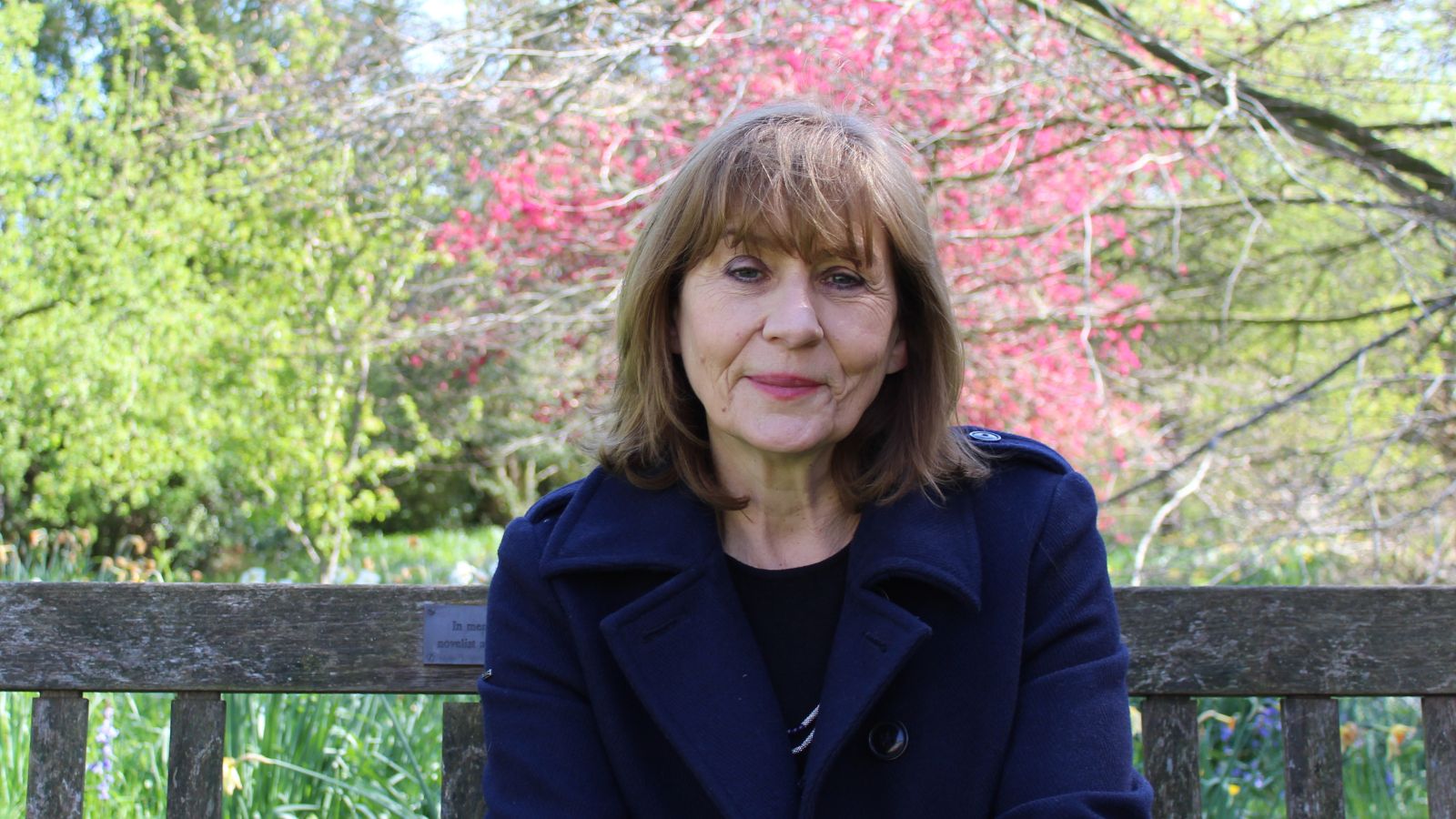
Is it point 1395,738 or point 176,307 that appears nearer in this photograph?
point 1395,738

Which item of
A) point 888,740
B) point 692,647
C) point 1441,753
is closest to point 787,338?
point 692,647

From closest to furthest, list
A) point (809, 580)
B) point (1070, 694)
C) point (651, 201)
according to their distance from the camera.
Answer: point (1070, 694) → point (809, 580) → point (651, 201)

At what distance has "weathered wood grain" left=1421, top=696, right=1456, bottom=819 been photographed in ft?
6.40

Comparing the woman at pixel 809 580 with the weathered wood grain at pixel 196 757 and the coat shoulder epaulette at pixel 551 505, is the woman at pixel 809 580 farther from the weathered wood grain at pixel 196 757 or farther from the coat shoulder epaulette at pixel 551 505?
the weathered wood grain at pixel 196 757

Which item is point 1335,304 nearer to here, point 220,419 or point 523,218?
point 523,218

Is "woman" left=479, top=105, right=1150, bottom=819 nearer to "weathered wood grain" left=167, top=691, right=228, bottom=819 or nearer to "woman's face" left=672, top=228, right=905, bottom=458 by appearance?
"woman's face" left=672, top=228, right=905, bottom=458

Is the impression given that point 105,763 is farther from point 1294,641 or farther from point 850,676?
point 1294,641

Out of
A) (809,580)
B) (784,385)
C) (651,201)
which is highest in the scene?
(651,201)

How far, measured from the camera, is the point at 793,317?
5.74ft

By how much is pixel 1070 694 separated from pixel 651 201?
4032 millimetres

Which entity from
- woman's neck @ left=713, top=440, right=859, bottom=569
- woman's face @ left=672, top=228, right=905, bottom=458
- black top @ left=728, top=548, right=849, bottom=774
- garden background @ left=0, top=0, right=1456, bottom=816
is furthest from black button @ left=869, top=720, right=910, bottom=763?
garden background @ left=0, top=0, right=1456, bottom=816

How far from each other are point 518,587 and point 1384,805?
7.72 feet

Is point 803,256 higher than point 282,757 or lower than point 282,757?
higher

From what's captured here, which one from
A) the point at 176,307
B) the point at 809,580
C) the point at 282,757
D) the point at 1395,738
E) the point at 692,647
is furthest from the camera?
the point at 176,307
